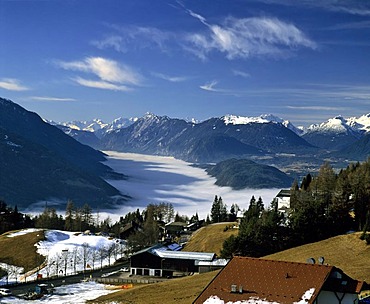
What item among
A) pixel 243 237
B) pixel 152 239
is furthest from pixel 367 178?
pixel 152 239

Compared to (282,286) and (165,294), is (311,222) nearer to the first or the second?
(165,294)

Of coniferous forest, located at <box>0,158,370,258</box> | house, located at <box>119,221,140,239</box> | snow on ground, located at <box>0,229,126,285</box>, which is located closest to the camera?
coniferous forest, located at <box>0,158,370,258</box>

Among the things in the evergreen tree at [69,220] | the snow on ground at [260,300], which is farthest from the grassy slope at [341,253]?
the evergreen tree at [69,220]

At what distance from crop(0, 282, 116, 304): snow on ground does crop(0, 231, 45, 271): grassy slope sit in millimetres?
32184

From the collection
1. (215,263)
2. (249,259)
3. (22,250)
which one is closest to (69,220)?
(22,250)

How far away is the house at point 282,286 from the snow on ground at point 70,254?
6411 centimetres

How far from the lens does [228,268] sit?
40.9 m

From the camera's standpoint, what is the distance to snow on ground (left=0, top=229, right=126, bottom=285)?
9956 centimetres

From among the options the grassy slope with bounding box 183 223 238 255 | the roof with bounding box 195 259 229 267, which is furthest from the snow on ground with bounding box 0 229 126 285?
the roof with bounding box 195 259 229 267

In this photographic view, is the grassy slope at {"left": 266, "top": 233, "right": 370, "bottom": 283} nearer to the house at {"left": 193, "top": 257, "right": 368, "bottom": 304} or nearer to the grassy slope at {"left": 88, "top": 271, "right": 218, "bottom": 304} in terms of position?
the grassy slope at {"left": 88, "top": 271, "right": 218, "bottom": 304}

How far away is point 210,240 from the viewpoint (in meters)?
114

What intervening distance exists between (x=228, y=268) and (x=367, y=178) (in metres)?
74.2

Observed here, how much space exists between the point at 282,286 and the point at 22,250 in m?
93.0

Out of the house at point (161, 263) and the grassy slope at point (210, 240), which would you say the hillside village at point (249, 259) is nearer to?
the house at point (161, 263)
